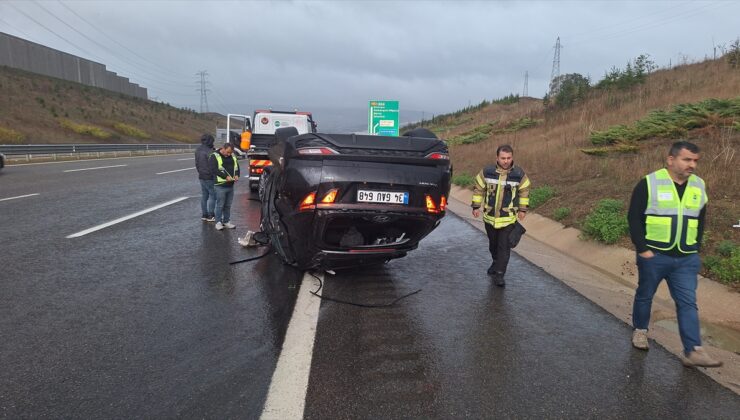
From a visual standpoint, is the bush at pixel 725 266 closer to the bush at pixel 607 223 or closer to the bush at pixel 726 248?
the bush at pixel 726 248

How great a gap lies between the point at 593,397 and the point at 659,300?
107 inches

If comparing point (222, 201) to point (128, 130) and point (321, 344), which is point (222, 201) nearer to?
point (321, 344)

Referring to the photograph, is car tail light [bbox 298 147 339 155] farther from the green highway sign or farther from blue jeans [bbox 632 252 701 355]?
the green highway sign

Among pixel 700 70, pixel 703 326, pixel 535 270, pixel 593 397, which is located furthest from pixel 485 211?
pixel 700 70

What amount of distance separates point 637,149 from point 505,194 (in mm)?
7605

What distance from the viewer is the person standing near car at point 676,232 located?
142 inches

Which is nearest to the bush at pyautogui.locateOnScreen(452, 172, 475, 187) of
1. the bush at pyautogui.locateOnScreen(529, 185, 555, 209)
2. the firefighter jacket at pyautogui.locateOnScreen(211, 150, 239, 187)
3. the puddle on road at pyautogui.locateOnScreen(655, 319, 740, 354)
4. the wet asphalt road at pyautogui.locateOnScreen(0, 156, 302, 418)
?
the bush at pyautogui.locateOnScreen(529, 185, 555, 209)

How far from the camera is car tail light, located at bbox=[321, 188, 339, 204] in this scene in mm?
4417

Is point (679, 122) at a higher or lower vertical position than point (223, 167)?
higher

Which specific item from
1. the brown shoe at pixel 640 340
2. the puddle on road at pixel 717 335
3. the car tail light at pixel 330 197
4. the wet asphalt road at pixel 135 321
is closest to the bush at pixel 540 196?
the puddle on road at pixel 717 335

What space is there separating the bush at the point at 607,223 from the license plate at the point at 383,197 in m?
3.76

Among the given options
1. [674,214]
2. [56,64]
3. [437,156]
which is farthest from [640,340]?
A: [56,64]

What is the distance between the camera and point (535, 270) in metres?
6.20

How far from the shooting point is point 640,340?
12.4ft
